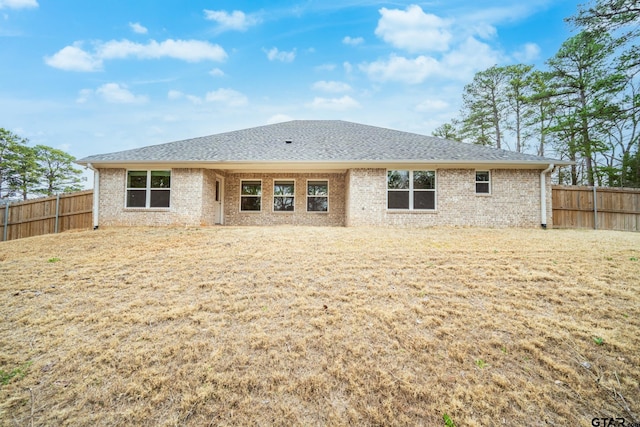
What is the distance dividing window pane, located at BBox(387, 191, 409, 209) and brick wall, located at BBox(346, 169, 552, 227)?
0.25 m

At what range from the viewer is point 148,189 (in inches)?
462

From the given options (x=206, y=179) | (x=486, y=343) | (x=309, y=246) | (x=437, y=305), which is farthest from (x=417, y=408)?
(x=206, y=179)

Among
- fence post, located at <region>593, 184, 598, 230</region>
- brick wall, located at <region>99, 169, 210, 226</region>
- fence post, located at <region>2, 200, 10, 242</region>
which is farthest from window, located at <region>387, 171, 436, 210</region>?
fence post, located at <region>2, 200, 10, 242</region>

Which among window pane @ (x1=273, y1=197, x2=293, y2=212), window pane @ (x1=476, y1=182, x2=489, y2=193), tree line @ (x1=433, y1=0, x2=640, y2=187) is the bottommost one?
window pane @ (x1=273, y1=197, x2=293, y2=212)

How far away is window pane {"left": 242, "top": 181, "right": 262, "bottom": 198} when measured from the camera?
13617 mm

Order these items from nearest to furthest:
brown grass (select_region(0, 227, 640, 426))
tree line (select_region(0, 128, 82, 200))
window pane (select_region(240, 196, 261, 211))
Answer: brown grass (select_region(0, 227, 640, 426)), window pane (select_region(240, 196, 261, 211)), tree line (select_region(0, 128, 82, 200))

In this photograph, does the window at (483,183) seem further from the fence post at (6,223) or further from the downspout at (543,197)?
the fence post at (6,223)

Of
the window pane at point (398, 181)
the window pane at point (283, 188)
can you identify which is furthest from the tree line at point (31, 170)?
the window pane at point (398, 181)

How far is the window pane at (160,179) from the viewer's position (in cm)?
1177

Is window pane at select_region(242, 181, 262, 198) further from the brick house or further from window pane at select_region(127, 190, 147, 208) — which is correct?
window pane at select_region(127, 190, 147, 208)

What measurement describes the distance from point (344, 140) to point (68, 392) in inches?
509

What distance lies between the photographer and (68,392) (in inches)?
110

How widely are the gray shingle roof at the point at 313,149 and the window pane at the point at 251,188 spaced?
1.84 m

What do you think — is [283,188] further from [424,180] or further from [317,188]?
[424,180]
